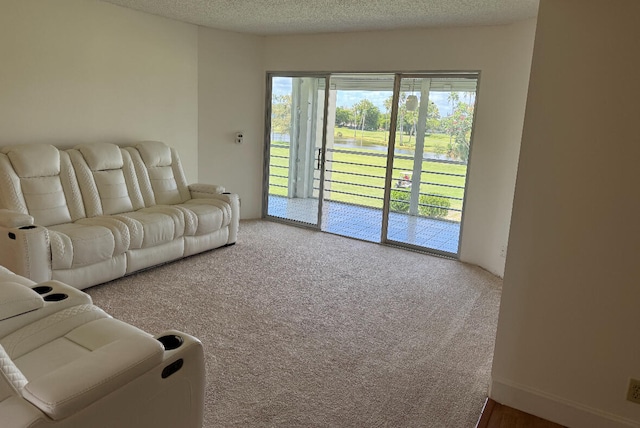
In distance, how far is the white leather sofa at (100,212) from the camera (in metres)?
3.53

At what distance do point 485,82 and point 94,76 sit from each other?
12.8ft

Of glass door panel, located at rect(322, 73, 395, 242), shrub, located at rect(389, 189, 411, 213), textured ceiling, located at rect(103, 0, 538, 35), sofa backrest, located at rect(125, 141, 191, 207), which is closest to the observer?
textured ceiling, located at rect(103, 0, 538, 35)

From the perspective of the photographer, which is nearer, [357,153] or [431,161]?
[431,161]

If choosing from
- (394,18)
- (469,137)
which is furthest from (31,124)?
(469,137)

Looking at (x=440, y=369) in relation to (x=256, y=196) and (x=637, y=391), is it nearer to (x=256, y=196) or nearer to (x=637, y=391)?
(x=637, y=391)

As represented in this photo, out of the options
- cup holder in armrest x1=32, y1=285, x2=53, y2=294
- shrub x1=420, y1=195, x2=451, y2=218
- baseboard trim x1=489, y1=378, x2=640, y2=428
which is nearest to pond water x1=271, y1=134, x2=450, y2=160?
shrub x1=420, y1=195, x2=451, y2=218

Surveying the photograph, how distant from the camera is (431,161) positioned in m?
5.45

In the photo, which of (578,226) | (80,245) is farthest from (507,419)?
(80,245)

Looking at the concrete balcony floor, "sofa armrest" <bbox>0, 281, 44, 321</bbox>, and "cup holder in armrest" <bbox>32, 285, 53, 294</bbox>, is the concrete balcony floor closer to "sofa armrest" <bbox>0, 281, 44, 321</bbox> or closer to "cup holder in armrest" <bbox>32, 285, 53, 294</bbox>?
"cup holder in armrest" <bbox>32, 285, 53, 294</bbox>

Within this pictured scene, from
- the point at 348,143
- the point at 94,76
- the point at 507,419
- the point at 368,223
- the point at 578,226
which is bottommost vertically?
the point at 507,419

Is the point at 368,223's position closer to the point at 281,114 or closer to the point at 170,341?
the point at 281,114

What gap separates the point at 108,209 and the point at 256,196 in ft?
8.00

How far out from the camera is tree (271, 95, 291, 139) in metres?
6.42

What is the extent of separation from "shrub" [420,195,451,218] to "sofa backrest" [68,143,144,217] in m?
3.19
